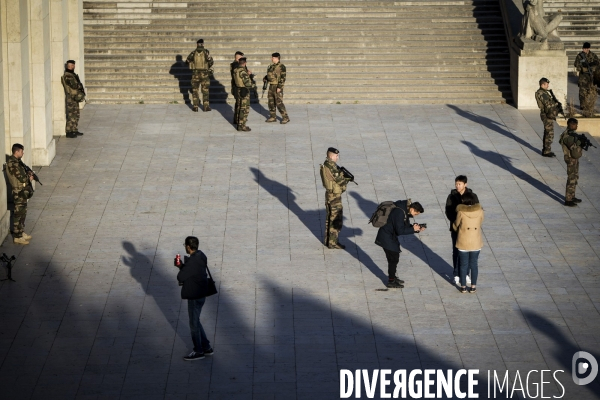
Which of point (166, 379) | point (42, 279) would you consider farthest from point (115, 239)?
point (166, 379)

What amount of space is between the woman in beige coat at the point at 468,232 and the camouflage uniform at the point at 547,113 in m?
7.15

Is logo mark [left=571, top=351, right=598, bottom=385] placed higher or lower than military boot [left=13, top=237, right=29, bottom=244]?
lower

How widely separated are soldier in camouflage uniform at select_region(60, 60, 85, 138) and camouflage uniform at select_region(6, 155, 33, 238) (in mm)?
6004

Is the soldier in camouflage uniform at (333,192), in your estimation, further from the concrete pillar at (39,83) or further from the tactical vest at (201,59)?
the tactical vest at (201,59)

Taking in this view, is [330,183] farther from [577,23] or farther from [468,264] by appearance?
[577,23]

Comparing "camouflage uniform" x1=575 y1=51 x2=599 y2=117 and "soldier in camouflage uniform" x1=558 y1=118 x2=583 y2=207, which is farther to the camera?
"camouflage uniform" x1=575 y1=51 x2=599 y2=117

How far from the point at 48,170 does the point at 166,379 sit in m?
9.26

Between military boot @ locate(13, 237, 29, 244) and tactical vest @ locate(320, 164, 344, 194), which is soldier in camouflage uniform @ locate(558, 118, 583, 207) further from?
military boot @ locate(13, 237, 29, 244)

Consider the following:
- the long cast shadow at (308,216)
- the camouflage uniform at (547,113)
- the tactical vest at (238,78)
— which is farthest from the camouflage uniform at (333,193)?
the tactical vest at (238,78)

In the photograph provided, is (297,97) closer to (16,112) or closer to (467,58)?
(467,58)

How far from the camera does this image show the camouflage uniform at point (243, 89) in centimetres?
2386

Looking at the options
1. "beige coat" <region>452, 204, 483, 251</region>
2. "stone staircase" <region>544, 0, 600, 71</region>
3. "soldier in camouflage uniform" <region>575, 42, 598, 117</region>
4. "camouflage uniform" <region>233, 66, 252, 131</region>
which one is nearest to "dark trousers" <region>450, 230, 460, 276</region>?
"beige coat" <region>452, 204, 483, 251</region>

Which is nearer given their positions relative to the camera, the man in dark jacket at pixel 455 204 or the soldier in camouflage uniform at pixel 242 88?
the man in dark jacket at pixel 455 204

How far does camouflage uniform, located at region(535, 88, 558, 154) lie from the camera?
73.1 feet
